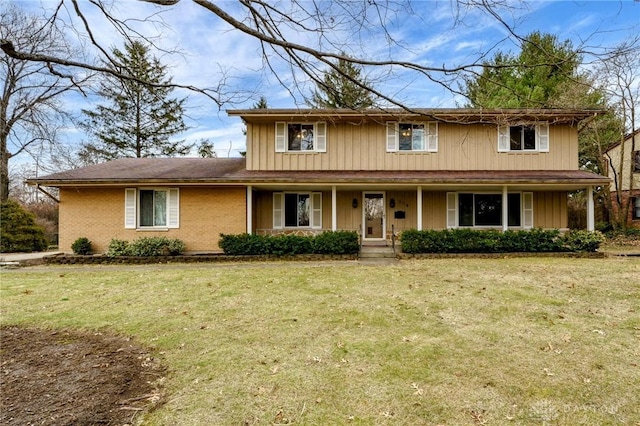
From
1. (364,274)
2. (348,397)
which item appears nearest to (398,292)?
(364,274)

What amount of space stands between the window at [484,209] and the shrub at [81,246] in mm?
14119

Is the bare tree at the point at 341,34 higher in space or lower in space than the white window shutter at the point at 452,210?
higher

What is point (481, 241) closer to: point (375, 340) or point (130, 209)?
point (375, 340)

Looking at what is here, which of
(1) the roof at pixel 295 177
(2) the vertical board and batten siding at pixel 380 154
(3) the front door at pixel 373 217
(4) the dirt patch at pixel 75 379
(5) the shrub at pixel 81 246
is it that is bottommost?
(4) the dirt patch at pixel 75 379

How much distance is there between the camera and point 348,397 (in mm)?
2988

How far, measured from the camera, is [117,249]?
40.2ft

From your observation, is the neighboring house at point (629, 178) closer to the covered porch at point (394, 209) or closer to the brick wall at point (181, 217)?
the covered porch at point (394, 209)

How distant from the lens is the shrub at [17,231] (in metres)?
15.3

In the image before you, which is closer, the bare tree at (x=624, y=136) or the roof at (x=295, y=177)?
the roof at (x=295, y=177)

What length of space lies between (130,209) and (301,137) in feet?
23.7

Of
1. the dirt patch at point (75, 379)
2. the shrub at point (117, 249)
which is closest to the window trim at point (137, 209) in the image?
the shrub at point (117, 249)

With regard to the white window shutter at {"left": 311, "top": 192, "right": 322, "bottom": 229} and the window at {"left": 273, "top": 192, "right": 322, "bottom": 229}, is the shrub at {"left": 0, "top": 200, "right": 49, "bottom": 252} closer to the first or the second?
the window at {"left": 273, "top": 192, "right": 322, "bottom": 229}

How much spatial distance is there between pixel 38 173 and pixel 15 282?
73.3ft

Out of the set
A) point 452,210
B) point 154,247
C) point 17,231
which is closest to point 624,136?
point 452,210
